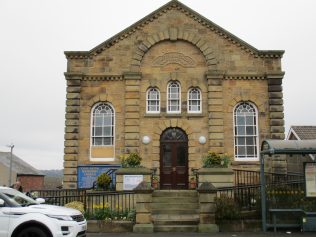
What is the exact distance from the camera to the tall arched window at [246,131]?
22391mm

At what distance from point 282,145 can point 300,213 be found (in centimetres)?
255

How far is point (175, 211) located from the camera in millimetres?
17062

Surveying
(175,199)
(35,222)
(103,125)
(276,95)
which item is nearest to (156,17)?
(103,125)

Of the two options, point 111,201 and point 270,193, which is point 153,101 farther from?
point 270,193

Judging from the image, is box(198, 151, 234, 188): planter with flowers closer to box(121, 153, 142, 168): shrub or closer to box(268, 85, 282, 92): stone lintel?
box(121, 153, 142, 168): shrub

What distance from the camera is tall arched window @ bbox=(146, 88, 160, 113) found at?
22859mm

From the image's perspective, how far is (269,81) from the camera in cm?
2259

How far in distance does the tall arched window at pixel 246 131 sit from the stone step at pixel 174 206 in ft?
18.5

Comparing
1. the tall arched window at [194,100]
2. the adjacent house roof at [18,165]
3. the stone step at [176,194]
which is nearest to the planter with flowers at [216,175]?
the stone step at [176,194]

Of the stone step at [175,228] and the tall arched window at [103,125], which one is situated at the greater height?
the tall arched window at [103,125]

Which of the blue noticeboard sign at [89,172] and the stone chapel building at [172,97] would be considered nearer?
the blue noticeboard sign at [89,172]

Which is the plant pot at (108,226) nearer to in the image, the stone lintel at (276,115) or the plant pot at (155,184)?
the plant pot at (155,184)

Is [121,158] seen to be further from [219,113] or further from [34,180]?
[34,180]

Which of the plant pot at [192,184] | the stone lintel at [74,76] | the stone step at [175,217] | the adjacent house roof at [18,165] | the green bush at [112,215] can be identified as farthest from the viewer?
the adjacent house roof at [18,165]
